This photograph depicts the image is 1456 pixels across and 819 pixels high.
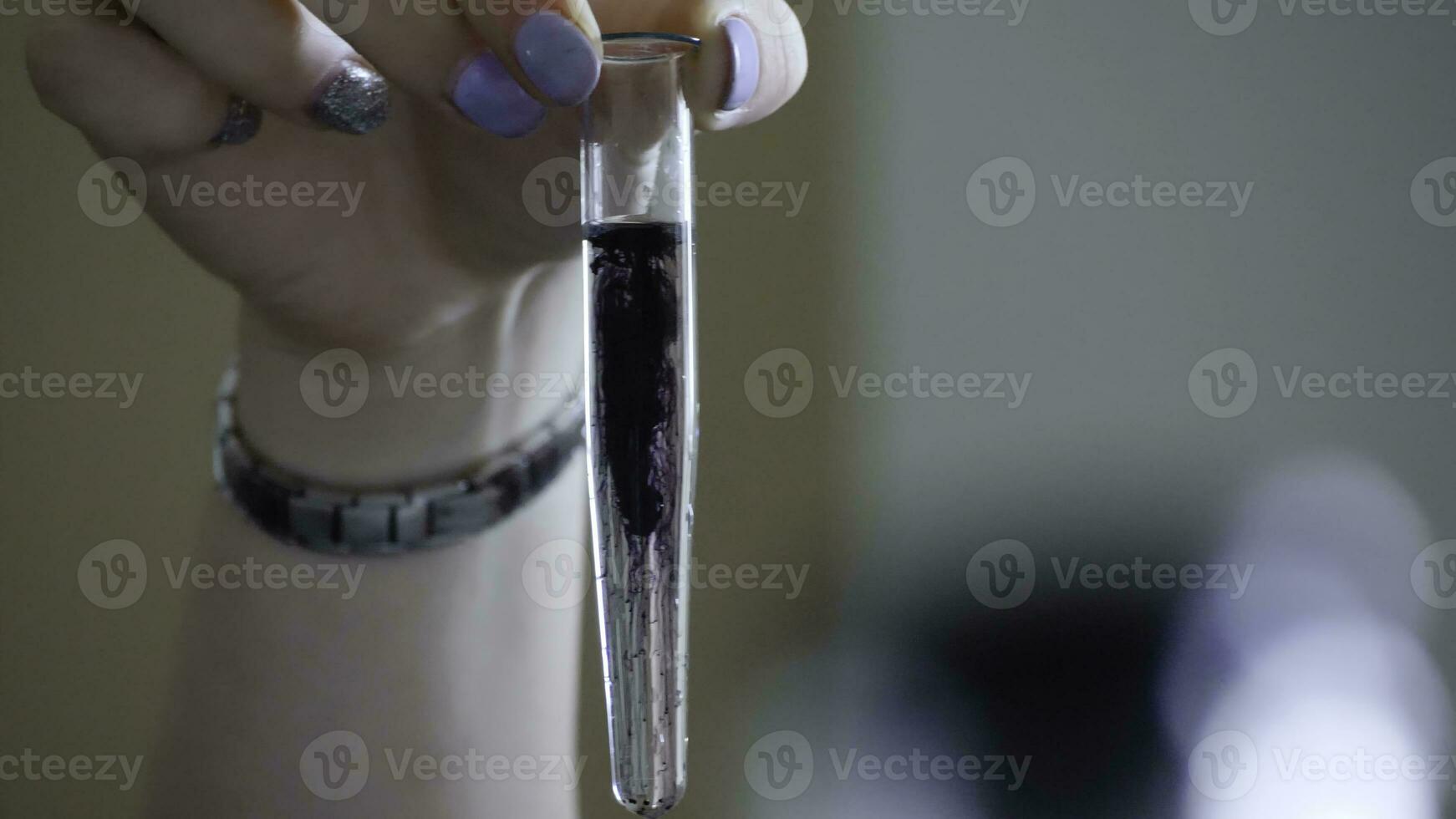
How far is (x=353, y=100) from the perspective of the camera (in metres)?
0.34

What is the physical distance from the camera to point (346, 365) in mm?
498

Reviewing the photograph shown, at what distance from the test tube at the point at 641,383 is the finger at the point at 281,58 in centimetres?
9

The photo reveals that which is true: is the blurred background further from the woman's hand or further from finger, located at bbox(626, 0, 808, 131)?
finger, located at bbox(626, 0, 808, 131)

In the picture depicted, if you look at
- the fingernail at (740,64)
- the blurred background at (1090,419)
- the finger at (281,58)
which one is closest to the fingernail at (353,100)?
the finger at (281,58)

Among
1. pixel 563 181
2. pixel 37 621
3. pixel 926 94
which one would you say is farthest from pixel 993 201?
pixel 37 621

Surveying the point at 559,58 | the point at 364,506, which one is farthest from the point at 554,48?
the point at 364,506

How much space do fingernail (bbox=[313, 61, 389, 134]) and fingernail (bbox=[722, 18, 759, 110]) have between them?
11 cm

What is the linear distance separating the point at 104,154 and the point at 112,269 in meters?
0.31

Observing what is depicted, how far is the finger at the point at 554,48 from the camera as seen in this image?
28cm

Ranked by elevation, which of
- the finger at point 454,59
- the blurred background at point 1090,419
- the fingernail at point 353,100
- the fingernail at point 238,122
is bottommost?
the blurred background at point 1090,419

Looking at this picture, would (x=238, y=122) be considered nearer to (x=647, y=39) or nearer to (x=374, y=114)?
(x=374, y=114)

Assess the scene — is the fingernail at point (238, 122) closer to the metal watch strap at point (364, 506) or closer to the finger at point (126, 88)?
the finger at point (126, 88)

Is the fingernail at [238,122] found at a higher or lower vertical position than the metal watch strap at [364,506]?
higher

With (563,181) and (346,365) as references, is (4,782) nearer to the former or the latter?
(346,365)
